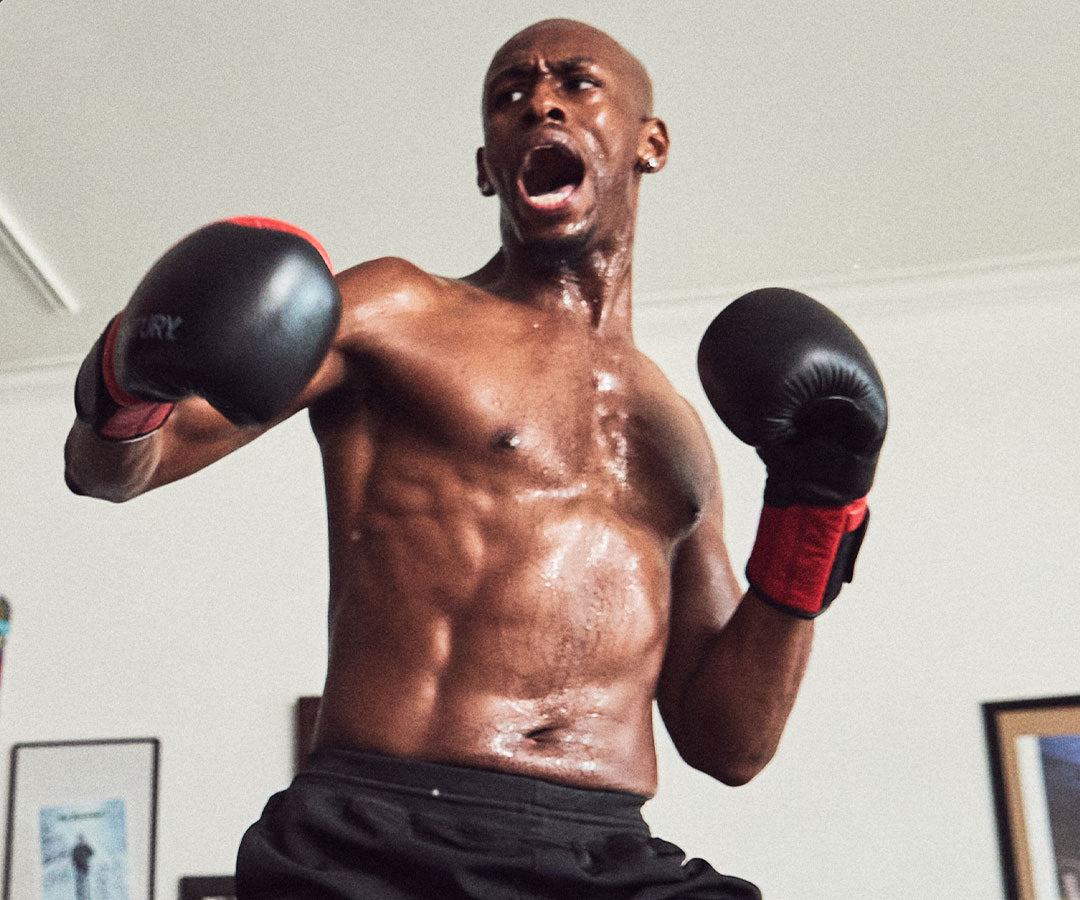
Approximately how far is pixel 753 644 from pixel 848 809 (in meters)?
1.86

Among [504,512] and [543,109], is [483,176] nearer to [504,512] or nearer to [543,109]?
[543,109]

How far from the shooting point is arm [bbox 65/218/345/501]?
93 centimetres

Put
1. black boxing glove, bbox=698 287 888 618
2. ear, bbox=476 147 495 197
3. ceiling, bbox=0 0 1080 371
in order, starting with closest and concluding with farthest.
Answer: black boxing glove, bbox=698 287 888 618
ear, bbox=476 147 495 197
ceiling, bbox=0 0 1080 371

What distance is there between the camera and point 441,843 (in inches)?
38.2

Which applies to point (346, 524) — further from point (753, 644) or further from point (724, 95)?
point (724, 95)

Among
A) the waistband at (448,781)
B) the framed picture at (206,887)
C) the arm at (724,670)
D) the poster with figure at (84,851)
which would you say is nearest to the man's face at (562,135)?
the arm at (724,670)

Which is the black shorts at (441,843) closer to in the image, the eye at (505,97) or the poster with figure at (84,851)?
the eye at (505,97)

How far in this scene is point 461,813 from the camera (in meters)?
1.00

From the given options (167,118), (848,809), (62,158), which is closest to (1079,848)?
(848,809)

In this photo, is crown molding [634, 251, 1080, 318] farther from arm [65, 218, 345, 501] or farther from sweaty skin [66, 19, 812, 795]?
arm [65, 218, 345, 501]

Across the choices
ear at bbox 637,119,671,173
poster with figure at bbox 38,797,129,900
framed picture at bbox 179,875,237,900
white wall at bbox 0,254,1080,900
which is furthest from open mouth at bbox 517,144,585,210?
poster with figure at bbox 38,797,129,900

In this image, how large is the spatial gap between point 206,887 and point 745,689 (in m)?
2.30

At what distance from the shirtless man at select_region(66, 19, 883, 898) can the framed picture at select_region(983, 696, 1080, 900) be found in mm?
1792

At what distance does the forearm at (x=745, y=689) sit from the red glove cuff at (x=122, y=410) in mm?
568
